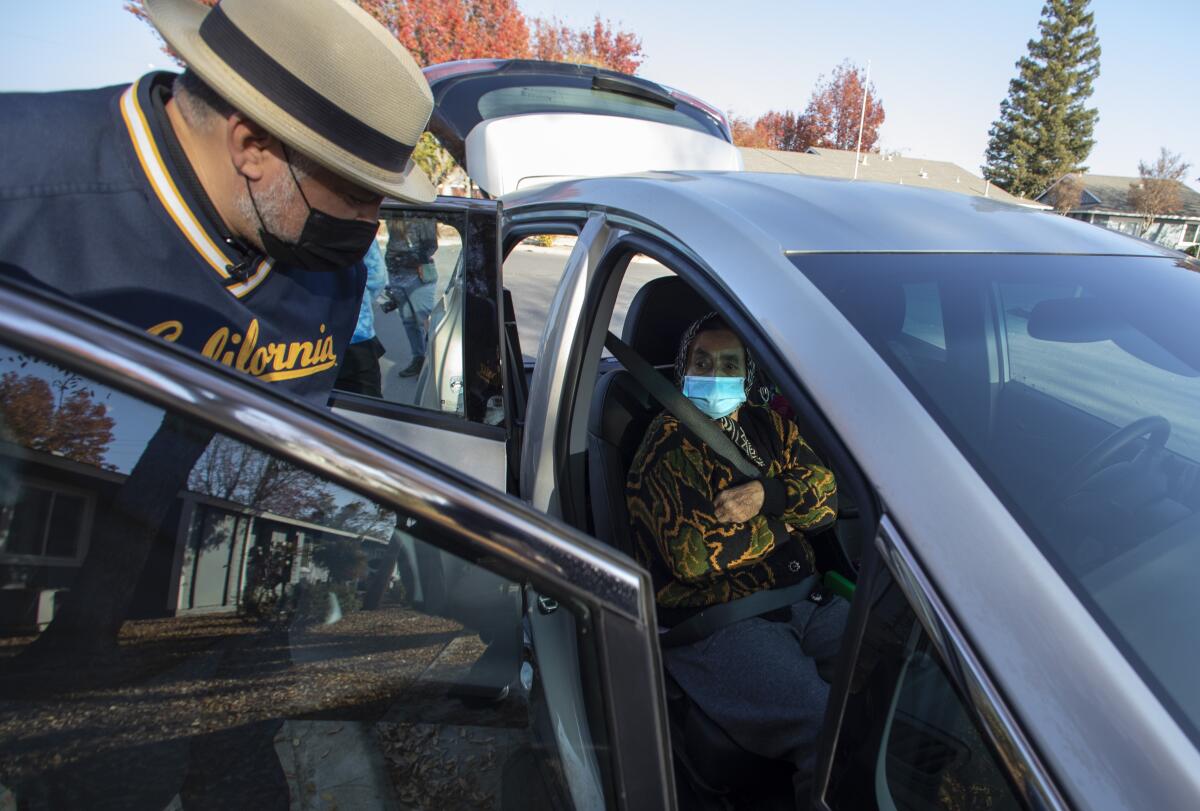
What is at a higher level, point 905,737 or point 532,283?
point 905,737

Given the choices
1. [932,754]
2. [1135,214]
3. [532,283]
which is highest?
[1135,214]

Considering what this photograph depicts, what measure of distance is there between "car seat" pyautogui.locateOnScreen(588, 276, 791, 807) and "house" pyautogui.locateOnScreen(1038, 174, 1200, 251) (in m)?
48.0

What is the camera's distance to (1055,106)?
150 feet

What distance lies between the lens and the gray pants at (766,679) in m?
1.53

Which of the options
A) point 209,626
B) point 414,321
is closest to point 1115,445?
point 209,626

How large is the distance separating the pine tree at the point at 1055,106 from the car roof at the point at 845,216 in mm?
52733

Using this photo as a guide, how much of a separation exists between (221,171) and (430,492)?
90 cm

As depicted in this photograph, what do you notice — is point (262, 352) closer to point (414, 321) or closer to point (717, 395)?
point (414, 321)

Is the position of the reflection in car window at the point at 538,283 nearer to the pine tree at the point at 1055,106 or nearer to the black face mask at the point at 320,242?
the black face mask at the point at 320,242

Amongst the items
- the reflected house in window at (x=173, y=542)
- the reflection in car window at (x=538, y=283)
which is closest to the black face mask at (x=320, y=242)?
the reflected house in window at (x=173, y=542)

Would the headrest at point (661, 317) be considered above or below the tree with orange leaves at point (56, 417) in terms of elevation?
below

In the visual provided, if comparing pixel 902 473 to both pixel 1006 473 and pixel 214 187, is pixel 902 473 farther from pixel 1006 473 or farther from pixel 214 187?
pixel 214 187

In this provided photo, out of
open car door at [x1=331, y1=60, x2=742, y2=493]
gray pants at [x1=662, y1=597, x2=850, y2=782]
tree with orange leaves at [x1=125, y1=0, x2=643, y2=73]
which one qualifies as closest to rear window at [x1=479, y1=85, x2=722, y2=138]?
open car door at [x1=331, y1=60, x2=742, y2=493]

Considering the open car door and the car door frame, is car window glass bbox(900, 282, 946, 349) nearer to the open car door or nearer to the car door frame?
the car door frame
